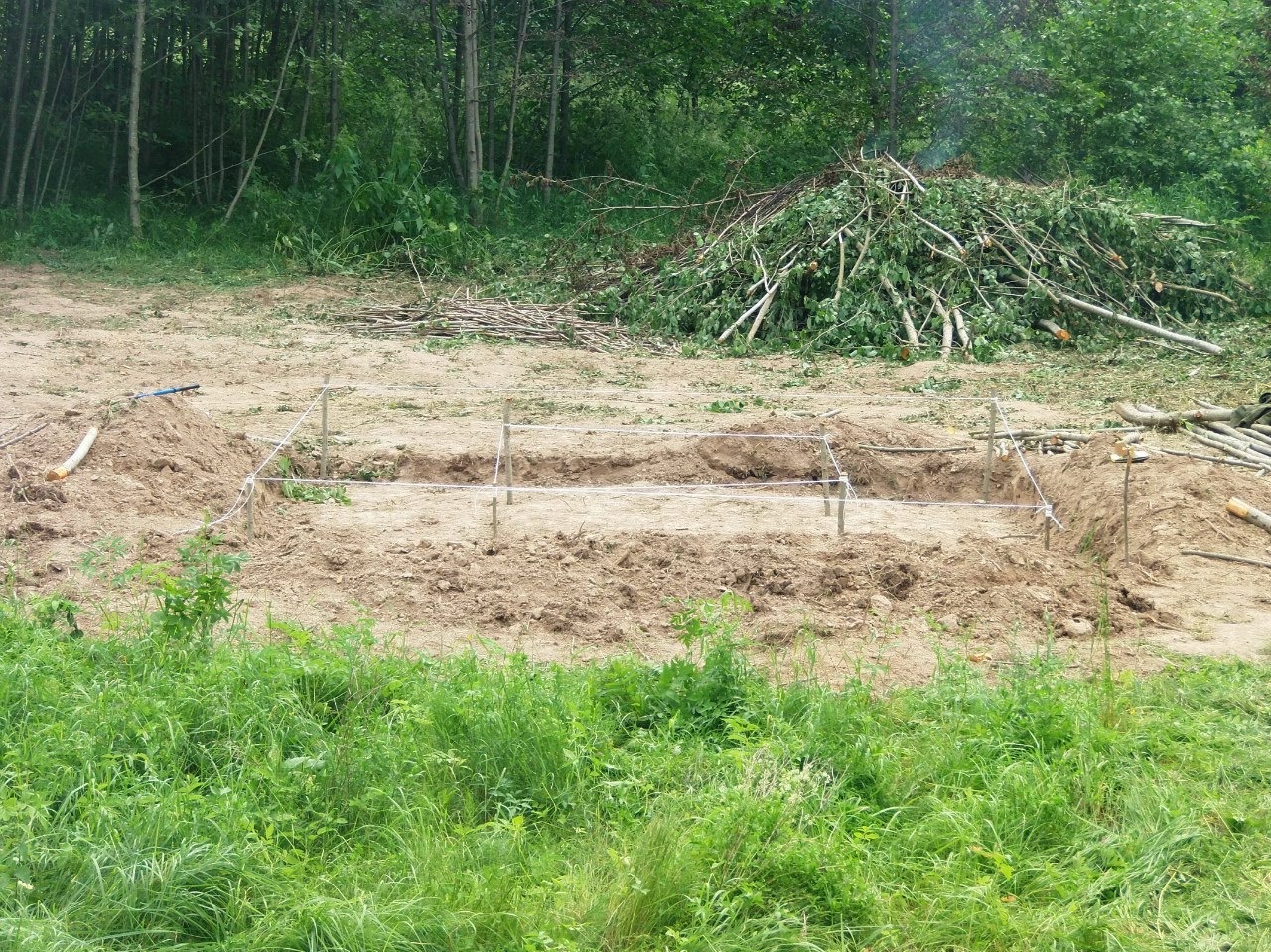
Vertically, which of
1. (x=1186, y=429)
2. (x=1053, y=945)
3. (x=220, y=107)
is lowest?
(x=1053, y=945)

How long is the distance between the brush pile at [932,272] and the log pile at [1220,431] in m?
3.14

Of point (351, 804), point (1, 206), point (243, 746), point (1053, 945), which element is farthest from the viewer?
point (1, 206)

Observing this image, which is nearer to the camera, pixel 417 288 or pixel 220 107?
pixel 417 288

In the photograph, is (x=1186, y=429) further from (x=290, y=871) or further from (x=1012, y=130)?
(x=1012, y=130)

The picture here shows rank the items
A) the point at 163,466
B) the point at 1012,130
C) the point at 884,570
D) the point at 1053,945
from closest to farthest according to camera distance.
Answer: the point at 1053,945 → the point at 884,570 → the point at 163,466 → the point at 1012,130

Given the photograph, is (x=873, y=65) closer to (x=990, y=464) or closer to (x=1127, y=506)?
(x=990, y=464)

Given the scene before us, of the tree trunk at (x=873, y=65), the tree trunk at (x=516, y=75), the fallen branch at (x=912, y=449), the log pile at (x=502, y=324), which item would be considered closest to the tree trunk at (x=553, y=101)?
the tree trunk at (x=516, y=75)

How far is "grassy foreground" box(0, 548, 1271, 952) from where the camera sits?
3.60 meters

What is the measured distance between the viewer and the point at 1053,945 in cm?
355

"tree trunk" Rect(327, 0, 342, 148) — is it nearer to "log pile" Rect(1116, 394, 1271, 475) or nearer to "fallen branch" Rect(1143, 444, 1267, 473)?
"log pile" Rect(1116, 394, 1271, 475)

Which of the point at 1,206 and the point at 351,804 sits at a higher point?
the point at 1,206

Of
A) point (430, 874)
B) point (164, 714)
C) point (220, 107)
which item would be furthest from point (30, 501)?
point (220, 107)

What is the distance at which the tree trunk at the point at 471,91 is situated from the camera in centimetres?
1675

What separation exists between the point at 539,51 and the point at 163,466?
13.3m
